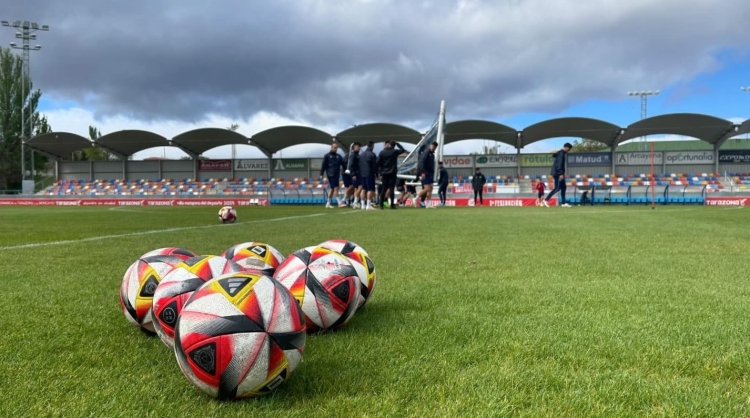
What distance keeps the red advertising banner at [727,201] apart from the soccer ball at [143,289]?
30625mm

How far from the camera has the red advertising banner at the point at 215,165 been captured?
44.9 m

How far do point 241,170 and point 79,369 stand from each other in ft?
145

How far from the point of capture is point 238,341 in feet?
6.00

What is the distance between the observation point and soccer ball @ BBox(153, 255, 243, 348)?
2.28 meters

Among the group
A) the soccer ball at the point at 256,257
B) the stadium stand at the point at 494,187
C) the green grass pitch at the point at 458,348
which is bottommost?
the green grass pitch at the point at 458,348

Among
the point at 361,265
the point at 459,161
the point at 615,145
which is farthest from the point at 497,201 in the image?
the point at 361,265

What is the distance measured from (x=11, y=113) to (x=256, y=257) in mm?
66356

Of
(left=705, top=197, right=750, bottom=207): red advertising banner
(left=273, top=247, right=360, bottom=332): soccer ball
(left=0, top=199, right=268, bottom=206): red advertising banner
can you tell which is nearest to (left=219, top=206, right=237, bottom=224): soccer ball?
(left=273, top=247, right=360, bottom=332): soccer ball

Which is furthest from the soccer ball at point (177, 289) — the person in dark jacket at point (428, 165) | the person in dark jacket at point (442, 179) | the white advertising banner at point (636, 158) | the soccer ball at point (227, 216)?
the white advertising banner at point (636, 158)

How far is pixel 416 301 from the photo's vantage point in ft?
11.5

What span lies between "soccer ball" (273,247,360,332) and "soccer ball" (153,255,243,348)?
33cm

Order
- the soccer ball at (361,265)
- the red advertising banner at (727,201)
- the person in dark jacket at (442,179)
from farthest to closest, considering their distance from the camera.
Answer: the red advertising banner at (727,201) → the person in dark jacket at (442,179) → the soccer ball at (361,265)

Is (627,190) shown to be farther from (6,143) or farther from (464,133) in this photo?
(6,143)

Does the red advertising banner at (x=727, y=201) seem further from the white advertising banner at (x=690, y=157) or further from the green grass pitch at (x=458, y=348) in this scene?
the green grass pitch at (x=458, y=348)
